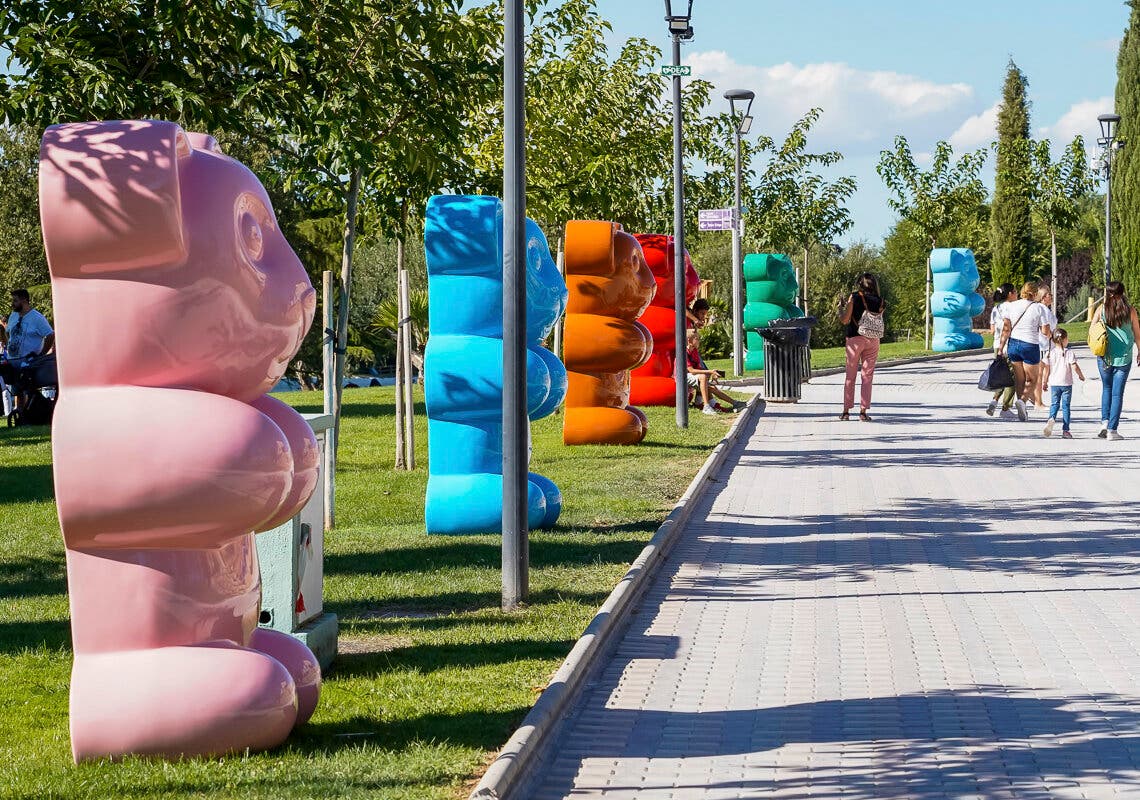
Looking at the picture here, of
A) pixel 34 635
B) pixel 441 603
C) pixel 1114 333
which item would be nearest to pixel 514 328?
pixel 441 603

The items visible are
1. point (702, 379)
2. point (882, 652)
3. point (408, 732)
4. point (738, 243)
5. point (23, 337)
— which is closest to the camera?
point (408, 732)

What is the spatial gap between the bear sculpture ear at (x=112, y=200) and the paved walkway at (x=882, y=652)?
2.42 metres

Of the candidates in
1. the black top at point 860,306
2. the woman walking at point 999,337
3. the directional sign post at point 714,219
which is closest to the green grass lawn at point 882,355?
the directional sign post at point 714,219

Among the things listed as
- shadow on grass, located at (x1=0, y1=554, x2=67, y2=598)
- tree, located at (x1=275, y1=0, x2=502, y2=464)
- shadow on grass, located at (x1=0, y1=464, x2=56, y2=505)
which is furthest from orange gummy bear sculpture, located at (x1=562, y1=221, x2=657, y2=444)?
shadow on grass, located at (x1=0, y1=554, x2=67, y2=598)

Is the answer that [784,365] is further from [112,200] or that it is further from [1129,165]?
[1129,165]

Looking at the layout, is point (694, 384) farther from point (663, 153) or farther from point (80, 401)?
point (80, 401)

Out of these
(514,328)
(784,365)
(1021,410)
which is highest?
(514,328)

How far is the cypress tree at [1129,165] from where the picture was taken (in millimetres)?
52281

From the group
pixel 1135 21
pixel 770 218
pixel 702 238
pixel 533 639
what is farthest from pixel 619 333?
pixel 1135 21

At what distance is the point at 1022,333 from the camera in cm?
2072

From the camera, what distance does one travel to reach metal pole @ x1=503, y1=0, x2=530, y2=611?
8.70 metres

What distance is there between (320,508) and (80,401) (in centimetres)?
204

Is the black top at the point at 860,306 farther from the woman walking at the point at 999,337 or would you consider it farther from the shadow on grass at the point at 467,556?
the shadow on grass at the point at 467,556

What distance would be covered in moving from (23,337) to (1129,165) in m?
42.0
